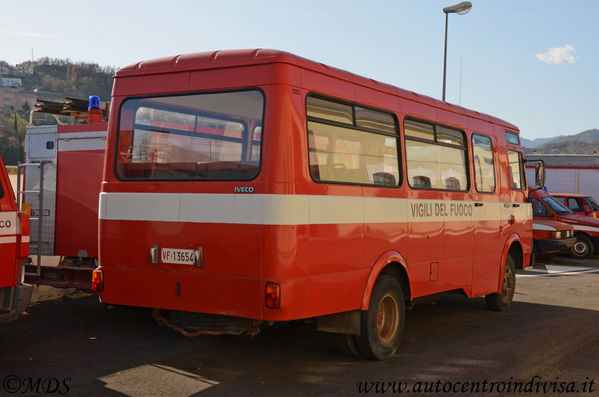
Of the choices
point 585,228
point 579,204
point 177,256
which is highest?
point 579,204

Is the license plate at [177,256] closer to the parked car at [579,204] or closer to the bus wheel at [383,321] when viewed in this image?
the bus wheel at [383,321]

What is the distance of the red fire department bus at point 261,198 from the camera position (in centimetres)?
625

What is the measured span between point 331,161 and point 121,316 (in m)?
4.63

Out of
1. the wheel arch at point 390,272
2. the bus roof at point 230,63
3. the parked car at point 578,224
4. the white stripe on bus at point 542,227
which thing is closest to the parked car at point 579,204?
the parked car at point 578,224

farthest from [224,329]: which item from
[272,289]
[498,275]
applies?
[498,275]

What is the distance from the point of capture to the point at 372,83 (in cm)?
755

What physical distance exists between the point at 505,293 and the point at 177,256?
6294 mm

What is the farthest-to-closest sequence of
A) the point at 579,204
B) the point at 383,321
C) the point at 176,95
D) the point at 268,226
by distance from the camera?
the point at 579,204
the point at 383,321
the point at 176,95
the point at 268,226

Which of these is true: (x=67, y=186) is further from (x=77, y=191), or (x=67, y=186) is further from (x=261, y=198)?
(x=261, y=198)

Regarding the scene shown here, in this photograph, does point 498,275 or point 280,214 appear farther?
point 498,275

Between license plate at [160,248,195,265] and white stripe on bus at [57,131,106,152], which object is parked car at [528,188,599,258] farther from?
license plate at [160,248,195,265]

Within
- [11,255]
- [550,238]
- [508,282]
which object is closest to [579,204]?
[550,238]

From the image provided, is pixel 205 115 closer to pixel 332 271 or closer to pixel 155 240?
pixel 155 240

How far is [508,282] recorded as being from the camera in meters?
11.1
